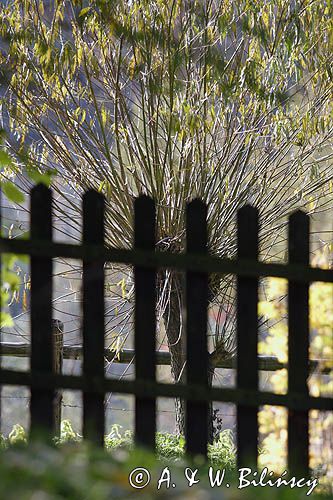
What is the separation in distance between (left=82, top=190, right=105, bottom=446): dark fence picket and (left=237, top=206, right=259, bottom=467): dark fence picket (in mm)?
531

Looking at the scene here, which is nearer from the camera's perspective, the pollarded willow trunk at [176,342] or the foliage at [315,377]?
the foliage at [315,377]

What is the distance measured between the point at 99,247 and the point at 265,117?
3.46 metres

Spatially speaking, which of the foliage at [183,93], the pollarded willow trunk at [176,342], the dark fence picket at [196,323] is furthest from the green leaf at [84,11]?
the dark fence picket at [196,323]

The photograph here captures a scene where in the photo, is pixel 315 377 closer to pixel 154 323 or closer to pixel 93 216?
pixel 154 323

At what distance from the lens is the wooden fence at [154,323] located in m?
3.01

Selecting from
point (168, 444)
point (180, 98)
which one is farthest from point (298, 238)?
point (168, 444)

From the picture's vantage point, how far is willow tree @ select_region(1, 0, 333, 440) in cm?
584

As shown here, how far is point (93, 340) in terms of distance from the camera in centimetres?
306

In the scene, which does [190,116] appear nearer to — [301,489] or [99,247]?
[99,247]

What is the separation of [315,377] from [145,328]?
215 centimetres

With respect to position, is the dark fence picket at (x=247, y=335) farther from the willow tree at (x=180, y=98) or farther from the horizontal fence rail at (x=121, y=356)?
the horizontal fence rail at (x=121, y=356)

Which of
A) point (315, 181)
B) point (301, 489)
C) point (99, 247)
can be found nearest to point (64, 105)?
point (315, 181)

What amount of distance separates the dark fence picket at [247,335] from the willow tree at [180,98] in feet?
8.75

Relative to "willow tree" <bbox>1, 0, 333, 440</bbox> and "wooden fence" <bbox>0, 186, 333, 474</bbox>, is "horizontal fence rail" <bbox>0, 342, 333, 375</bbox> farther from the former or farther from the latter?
"wooden fence" <bbox>0, 186, 333, 474</bbox>
